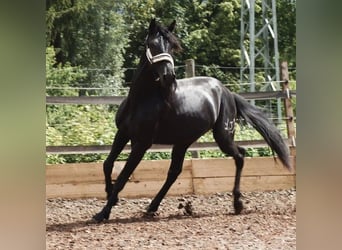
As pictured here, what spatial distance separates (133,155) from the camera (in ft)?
5.84

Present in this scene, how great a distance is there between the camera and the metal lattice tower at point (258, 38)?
1741 millimetres

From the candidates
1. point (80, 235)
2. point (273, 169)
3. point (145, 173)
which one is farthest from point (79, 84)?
point (273, 169)

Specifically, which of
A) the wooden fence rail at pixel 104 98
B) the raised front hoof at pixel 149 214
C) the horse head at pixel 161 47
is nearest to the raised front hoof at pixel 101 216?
the raised front hoof at pixel 149 214

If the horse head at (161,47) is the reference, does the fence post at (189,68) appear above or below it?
below

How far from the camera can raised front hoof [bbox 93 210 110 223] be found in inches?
69.2

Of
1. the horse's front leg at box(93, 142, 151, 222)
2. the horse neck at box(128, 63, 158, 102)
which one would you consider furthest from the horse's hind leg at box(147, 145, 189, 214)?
the horse neck at box(128, 63, 158, 102)

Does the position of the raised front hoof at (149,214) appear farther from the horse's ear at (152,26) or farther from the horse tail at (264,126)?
the horse's ear at (152,26)

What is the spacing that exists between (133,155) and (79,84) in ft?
1.05

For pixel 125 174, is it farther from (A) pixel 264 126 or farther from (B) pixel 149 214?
(A) pixel 264 126

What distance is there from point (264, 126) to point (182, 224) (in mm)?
475

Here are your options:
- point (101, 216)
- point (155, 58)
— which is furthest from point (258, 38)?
point (101, 216)

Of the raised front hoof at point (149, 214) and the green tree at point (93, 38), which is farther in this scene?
the raised front hoof at point (149, 214)
